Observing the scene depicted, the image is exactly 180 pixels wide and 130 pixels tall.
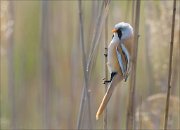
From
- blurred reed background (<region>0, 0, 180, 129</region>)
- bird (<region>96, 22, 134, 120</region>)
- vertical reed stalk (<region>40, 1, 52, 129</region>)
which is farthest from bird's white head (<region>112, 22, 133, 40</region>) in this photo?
vertical reed stalk (<region>40, 1, 52, 129</region>)

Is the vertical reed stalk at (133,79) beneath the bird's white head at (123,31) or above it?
beneath

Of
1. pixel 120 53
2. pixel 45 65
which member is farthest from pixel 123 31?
pixel 45 65

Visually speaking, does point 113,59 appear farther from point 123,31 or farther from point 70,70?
point 70,70

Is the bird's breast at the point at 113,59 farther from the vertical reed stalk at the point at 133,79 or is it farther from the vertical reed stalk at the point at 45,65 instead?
the vertical reed stalk at the point at 45,65

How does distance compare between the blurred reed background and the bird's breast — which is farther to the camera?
the blurred reed background

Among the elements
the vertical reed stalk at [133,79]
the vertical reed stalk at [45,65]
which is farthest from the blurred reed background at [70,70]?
the vertical reed stalk at [133,79]

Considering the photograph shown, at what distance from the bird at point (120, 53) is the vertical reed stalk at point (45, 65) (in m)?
1.09

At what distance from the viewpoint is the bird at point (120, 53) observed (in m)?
1.55

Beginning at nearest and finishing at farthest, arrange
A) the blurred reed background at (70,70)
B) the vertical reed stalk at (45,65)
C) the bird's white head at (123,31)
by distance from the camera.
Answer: the bird's white head at (123,31) → the blurred reed background at (70,70) → the vertical reed stalk at (45,65)

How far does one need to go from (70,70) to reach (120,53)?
143 centimetres

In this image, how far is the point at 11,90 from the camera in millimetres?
2762

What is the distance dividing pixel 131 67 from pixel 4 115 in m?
2.04

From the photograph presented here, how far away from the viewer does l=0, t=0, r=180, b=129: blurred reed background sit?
2.41 meters

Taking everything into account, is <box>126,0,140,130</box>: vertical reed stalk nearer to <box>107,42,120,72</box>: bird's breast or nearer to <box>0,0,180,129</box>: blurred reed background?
<box>107,42,120,72</box>: bird's breast
